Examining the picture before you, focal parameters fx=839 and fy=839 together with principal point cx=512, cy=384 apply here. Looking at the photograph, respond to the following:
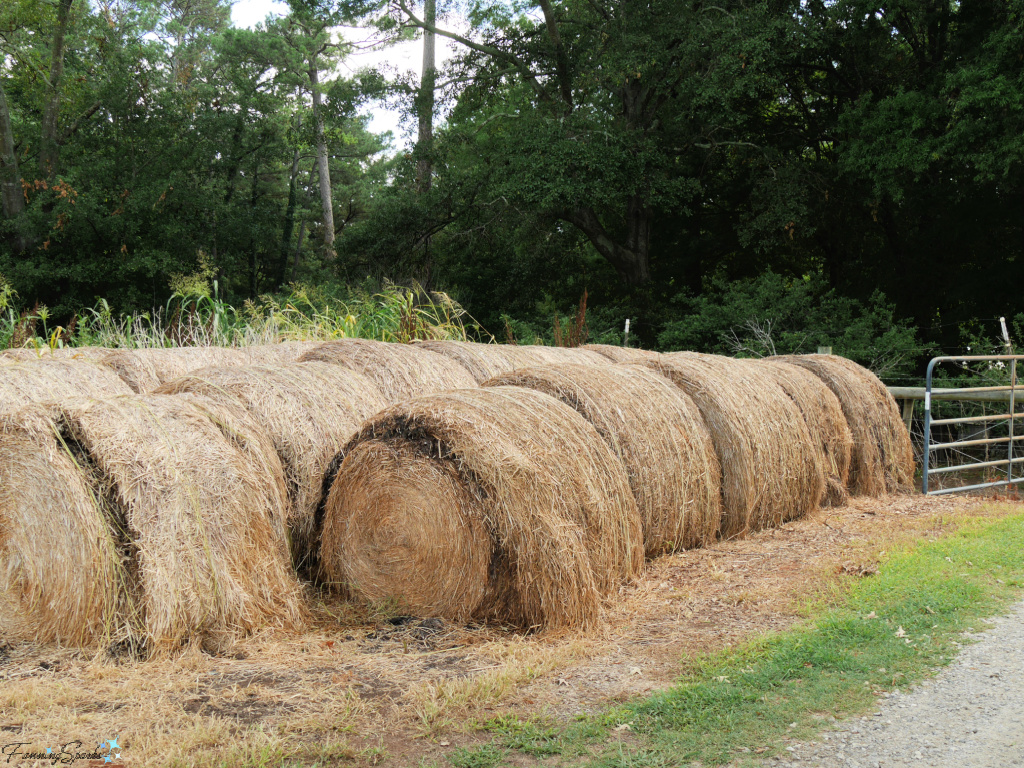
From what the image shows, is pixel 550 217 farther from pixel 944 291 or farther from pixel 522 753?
pixel 522 753

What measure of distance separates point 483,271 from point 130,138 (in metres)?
11.3

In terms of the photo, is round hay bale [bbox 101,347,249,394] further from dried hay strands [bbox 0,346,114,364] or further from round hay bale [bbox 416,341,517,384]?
round hay bale [bbox 416,341,517,384]

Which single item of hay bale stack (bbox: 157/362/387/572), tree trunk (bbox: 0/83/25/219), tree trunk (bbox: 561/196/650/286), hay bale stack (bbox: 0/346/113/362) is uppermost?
tree trunk (bbox: 0/83/25/219)

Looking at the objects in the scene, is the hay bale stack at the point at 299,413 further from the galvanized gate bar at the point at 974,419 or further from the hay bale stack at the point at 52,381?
the galvanized gate bar at the point at 974,419

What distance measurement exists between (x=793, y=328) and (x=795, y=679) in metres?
13.1

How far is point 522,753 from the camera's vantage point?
321cm

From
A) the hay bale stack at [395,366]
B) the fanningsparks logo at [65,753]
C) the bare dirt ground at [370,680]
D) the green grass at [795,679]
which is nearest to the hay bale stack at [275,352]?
the hay bale stack at [395,366]

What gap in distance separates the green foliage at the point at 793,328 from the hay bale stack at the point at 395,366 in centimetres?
879

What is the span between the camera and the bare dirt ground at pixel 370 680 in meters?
3.28

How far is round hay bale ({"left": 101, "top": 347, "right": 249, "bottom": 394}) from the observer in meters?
7.36

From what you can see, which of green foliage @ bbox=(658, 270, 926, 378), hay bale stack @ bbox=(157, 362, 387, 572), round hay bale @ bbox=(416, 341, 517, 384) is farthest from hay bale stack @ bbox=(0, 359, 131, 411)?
green foliage @ bbox=(658, 270, 926, 378)

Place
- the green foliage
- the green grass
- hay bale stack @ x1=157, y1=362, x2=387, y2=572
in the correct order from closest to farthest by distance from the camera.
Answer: the green grass → hay bale stack @ x1=157, y1=362, x2=387, y2=572 → the green foliage

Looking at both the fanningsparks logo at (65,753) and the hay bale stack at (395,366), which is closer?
the fanningsparks logo at (65,753)

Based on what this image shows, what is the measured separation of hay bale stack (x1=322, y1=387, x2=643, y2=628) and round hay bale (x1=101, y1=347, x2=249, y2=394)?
280 centimetres
